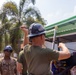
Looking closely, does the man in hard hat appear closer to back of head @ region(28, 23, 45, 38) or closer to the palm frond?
back of head @ region(28, 23, 45, 38)

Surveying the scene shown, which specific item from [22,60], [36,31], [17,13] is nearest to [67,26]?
[22,60]

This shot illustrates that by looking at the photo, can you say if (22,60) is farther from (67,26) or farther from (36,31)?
(36,31)

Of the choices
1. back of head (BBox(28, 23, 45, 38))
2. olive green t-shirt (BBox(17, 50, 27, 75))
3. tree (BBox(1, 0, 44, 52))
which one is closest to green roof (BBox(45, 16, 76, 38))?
olive green t-shirt (BBox(17, 50, 27, 75))

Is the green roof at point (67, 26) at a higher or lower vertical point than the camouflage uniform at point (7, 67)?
higher

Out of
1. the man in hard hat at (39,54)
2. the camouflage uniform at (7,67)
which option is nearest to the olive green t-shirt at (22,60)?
the camouflage uniform at (7,67)

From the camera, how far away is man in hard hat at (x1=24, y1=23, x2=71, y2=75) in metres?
2.21

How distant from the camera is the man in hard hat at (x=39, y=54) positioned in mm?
2207

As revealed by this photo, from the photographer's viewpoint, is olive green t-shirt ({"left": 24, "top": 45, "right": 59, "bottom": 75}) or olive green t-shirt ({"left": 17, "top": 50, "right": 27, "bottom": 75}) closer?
olive green t-shirt ({"left": 24, "top": 45, "right": 59, "bottom": 75})

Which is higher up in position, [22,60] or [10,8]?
[10,8]

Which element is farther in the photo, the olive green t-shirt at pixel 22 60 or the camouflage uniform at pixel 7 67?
the camouflage uniform at pixel 7 67

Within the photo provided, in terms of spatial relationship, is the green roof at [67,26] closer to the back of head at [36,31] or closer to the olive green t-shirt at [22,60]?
the olive green t-shirt at [22,60]

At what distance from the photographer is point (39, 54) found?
2.22m

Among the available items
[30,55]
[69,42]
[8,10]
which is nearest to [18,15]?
[8,10]

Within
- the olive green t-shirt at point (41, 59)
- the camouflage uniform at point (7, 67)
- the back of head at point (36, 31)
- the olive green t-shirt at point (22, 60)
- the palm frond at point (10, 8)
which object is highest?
the palm frond at point (10, 8)
